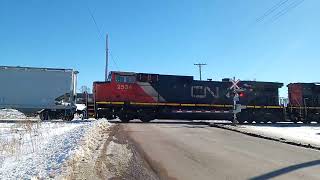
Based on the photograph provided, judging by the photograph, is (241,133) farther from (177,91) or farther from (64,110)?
(64,110)

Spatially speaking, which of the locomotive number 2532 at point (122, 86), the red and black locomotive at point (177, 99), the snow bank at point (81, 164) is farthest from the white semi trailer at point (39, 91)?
the snow bank at point (81, 164)

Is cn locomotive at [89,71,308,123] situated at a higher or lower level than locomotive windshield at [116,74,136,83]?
lower

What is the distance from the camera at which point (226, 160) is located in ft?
34.4

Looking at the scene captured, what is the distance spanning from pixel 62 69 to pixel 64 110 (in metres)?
3.13

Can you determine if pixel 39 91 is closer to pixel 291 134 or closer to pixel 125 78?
pixel 125 78

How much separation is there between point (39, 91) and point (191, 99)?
11.4 metres

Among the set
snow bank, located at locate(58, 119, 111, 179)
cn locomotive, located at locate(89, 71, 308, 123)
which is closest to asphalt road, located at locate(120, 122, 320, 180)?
snow bank, located at locate(58, 119, 111, 179)

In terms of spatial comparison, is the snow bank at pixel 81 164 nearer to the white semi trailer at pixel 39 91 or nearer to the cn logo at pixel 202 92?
the white semi trailer at pixel 39 91

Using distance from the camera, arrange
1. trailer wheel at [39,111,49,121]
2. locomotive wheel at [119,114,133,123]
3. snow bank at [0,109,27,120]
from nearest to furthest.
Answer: locomotive wheel at [119,114,133,123] → trailer wheel at [39,111,49,121] → snow bank at [0,109,27,120]

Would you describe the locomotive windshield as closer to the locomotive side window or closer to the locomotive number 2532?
the locomotive side window

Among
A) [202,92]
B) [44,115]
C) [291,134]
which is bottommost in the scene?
[291,134]

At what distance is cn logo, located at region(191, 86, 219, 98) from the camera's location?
32.1 metres

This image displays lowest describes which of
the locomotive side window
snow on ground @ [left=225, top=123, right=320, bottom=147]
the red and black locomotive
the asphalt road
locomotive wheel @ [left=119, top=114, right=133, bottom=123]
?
the asphalt road

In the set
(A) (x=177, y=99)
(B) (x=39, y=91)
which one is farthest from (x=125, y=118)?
(B) (x=39, y=91)
